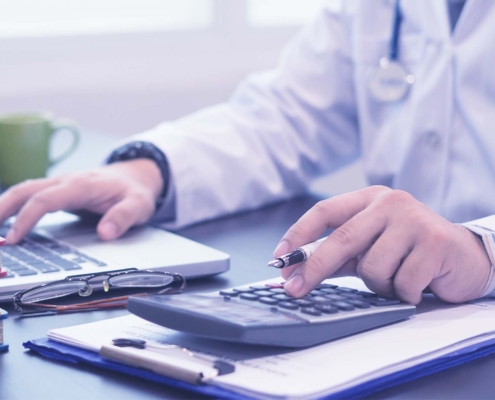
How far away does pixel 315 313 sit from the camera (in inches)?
22.5

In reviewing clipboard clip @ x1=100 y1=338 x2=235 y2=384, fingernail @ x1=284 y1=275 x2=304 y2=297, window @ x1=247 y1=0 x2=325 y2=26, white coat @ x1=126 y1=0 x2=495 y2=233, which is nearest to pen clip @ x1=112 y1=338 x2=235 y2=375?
clipboard clip @ x1=100 y1=338 x2=235 y2=384

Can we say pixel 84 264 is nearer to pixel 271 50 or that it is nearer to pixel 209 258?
pixel 209 258

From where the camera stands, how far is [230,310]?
563mm

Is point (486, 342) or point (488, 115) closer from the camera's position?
point (486, 342)

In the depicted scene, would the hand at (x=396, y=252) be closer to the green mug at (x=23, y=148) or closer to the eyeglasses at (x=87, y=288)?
the eyeglasses at (x=87, y=288)

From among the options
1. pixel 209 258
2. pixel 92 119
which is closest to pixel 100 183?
pixel 209 258

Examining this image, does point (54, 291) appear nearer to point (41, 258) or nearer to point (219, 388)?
point (41, 258)

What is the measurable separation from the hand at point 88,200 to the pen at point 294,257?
336mm

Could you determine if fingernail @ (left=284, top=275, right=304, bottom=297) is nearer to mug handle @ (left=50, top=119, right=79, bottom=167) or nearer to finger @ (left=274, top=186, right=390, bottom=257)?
finger @ (left=274, top=186, right=390, bottom=257)

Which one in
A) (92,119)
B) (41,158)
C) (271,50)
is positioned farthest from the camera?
(271,50)

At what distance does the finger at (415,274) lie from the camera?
0.63m

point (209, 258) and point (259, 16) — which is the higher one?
point (259, 16)

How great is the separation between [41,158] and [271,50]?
1659mm

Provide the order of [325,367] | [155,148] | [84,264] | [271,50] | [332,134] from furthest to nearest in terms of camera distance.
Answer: [271,50] < [332,134] < [155,148] < [84,264] < [325,367]
